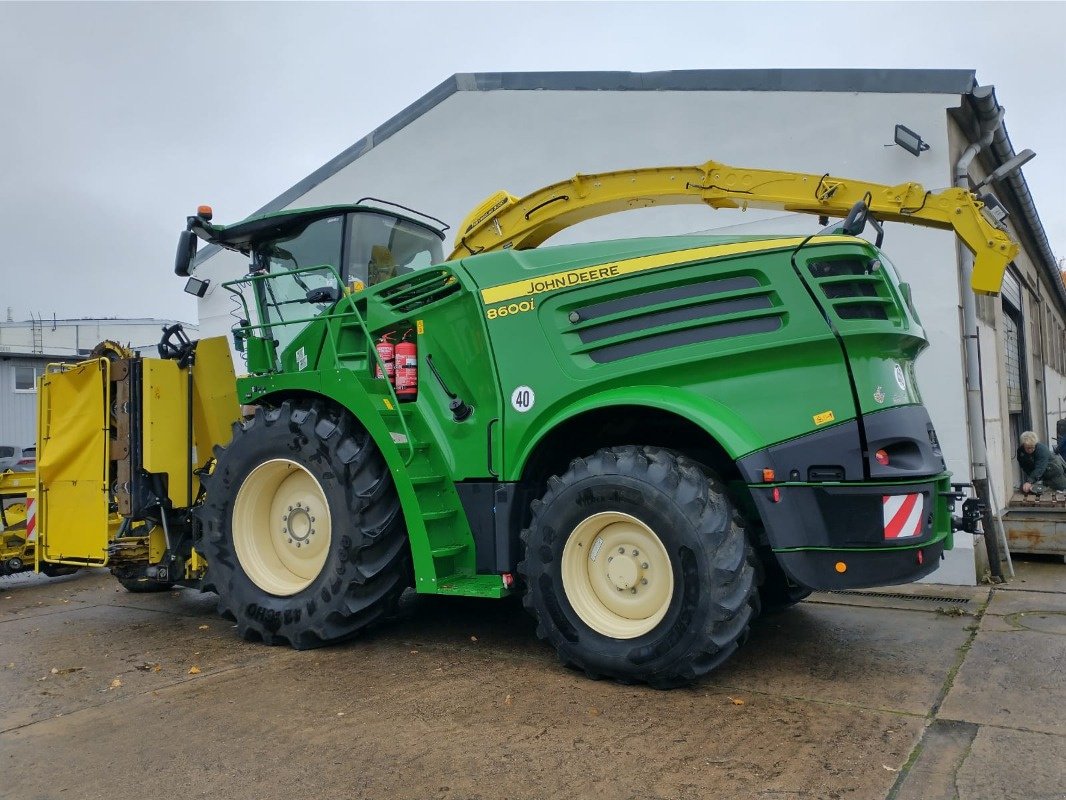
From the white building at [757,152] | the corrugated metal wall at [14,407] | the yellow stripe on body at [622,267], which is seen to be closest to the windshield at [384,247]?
the yellow stripe on body at [622,267]

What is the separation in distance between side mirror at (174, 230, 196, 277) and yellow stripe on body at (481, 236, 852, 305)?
2.37m

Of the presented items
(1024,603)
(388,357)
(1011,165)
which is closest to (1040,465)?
(1011,165)

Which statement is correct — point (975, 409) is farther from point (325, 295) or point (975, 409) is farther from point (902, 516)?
point (325, 295)

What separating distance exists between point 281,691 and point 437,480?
1381 millimetres

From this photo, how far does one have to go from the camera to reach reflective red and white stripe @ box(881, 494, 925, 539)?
395 cm

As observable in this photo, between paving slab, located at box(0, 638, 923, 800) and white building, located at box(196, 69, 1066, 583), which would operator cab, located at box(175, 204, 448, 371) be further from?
white building, located at box(196, 69, 1066, 583)

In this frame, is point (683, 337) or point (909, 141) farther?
point (909, 141)

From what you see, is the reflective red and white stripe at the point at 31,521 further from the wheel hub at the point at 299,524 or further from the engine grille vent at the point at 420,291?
the engine grille vent at the point at 420,291

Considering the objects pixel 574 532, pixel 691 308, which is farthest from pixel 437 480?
pixel 691 308

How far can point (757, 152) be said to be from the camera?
8.30 m

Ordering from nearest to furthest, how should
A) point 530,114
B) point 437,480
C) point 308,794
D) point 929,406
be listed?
point 308,794, point 437,480, point 929,406, point 530,114

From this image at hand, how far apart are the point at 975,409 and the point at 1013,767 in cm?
479

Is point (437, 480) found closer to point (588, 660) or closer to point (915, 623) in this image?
point (588, 660)

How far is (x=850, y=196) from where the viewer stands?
540cm
